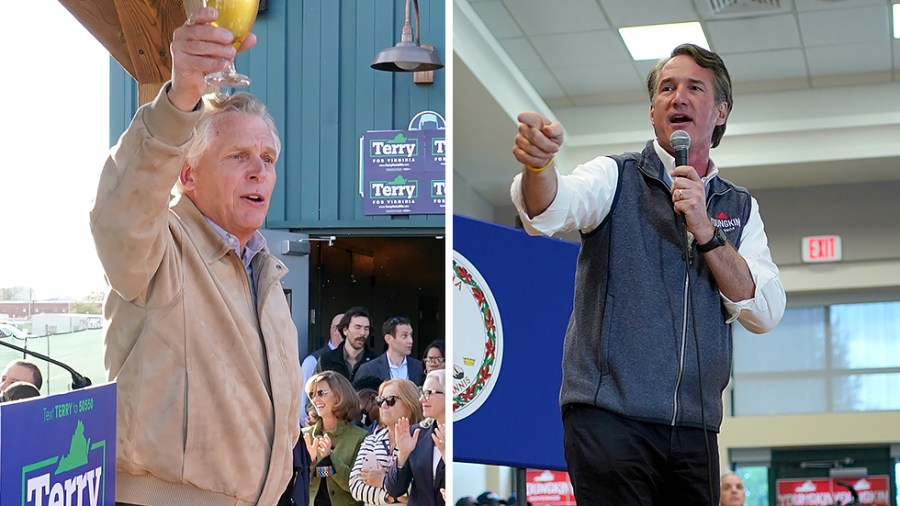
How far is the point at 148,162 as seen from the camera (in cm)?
103

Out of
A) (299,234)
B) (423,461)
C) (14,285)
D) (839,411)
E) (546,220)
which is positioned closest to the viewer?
(546,220)

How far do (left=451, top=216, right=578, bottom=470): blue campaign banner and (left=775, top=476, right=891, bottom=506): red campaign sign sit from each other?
2197 millimetres

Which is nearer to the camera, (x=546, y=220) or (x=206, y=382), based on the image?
(x=206, y=382)

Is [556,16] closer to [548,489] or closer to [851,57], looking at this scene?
[851,57]

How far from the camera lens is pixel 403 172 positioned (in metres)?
1.68

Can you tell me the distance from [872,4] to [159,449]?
9.01 ft

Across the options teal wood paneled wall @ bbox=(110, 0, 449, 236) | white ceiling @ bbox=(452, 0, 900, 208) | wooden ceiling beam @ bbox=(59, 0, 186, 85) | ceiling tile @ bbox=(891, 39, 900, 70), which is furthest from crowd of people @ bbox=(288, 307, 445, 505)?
ceiling tile @ bbox=(891, 39, 900, 70)

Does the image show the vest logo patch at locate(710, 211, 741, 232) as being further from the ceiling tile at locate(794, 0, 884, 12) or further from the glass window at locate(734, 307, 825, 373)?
the glass window at locate(734, 307, 825, 373)

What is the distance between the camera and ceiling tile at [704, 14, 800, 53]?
9.77 ft

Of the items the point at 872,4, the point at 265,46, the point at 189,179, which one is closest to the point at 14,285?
the point at 189,179

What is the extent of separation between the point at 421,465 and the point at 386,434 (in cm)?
8

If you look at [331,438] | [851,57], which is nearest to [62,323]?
[331,438]

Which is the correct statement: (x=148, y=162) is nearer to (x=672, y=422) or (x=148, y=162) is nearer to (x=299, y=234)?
(x=299, y=234)

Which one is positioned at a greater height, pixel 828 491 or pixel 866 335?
pixel 866 335
